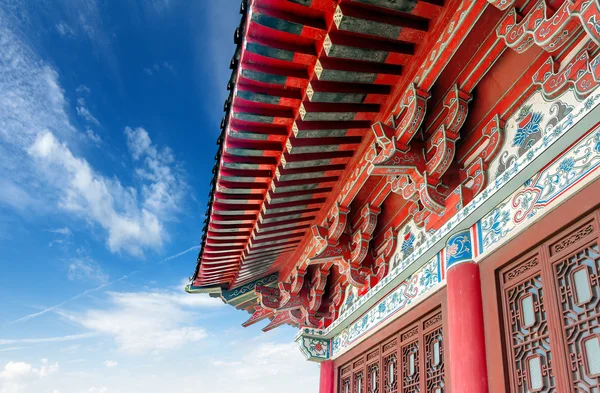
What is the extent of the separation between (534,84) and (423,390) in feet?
8.58

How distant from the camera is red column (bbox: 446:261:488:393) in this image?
3623 millimetres

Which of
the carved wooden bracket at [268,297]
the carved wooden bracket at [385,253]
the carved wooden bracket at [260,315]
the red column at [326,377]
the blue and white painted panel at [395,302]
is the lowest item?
the red column at [326,377]

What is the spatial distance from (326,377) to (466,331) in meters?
3.62

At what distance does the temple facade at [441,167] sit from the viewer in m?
3.19

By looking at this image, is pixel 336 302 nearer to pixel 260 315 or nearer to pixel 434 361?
pixel 260 315

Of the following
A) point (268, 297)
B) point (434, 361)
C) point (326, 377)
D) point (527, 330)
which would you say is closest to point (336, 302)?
point (326, 377)

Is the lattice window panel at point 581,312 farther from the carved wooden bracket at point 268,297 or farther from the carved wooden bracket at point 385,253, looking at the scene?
the carved wooden bracket at point 268,297

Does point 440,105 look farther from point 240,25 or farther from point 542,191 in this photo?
point 240,25

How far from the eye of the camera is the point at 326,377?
7012 millimetres

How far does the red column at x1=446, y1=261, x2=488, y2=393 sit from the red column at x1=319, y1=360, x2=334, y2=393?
324cm

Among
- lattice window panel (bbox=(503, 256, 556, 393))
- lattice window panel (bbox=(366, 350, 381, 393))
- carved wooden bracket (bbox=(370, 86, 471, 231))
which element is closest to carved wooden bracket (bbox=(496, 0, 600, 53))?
carved wooden bracket (bbox=(370, 86, 471, 231))

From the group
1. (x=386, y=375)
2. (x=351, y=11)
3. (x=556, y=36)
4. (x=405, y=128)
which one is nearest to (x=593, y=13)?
(x=556, y=36)

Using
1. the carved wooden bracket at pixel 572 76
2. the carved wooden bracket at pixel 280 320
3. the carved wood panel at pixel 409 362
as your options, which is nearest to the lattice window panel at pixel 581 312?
the carved wooden bracket at pixel 572 76

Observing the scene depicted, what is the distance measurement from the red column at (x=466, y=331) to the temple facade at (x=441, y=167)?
0.04 feet
